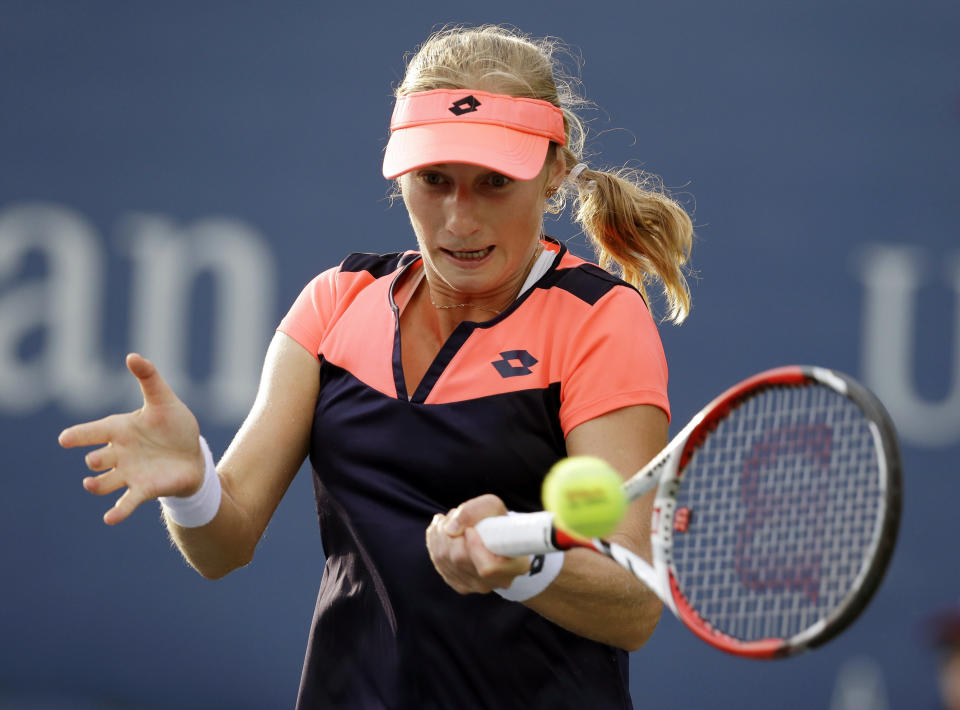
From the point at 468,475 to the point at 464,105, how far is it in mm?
577

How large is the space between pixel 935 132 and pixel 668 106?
95cm

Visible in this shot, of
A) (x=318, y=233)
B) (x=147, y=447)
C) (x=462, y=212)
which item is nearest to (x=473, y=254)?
(x=462, y=212)

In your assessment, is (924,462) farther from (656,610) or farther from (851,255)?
(656,610)

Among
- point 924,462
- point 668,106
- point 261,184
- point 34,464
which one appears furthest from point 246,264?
point 924,462

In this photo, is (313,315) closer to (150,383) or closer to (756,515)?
(150,383)

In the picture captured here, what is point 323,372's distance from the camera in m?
2.02

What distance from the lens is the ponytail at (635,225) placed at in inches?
84.6

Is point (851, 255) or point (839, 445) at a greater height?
point (851, 255)

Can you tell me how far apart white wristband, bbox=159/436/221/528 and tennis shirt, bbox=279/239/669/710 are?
19 centimetres

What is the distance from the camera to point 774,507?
5.79 feet

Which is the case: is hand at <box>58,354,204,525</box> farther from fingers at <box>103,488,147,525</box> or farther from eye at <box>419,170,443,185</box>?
eye at <box>419,170,443,185</box>

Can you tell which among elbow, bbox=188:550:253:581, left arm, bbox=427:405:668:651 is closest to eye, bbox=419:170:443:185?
left arm, bbox=427:405:668:651

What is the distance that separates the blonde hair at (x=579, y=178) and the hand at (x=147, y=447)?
2.15 ft

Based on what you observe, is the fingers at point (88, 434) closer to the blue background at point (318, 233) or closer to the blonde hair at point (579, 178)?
the blonde hair at point (579, 178)
